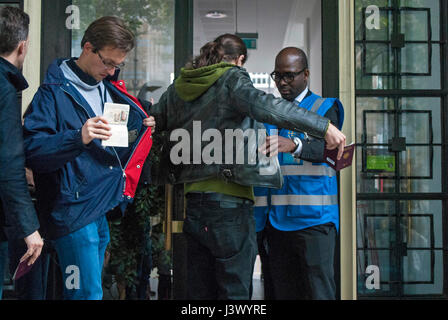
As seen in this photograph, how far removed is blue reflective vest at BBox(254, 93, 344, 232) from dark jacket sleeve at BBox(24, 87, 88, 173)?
4.12 ft

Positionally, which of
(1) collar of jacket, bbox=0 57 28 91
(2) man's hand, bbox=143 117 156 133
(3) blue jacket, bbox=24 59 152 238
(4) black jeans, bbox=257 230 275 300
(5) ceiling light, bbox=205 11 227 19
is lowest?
(4) black jeans, bbox=257 230 275 300

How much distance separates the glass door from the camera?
3887mm

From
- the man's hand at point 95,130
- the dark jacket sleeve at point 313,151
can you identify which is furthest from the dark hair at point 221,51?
the dark jacket sleeve at point 313,151

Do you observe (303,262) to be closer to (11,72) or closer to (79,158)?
(79,158)

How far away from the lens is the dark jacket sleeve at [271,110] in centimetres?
233

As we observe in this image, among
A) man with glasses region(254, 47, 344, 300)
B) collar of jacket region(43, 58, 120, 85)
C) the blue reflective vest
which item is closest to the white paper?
collar of jacket region(43, 58, 120, 85)

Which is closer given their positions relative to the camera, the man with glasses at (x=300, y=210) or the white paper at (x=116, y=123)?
the white paper at (x=116, y=123)

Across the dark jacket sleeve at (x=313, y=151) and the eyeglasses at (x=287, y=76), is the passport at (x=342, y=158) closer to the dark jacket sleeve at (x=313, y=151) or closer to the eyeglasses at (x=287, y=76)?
the dark jacket sleeve at (x=313, y=151)

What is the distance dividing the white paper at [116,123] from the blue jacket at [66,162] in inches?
4.4

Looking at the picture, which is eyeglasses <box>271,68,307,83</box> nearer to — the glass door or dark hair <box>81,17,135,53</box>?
the glass door

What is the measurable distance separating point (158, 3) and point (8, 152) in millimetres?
2489

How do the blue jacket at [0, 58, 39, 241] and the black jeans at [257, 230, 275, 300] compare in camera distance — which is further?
the black jeans at [257, 230, 275, 300]
